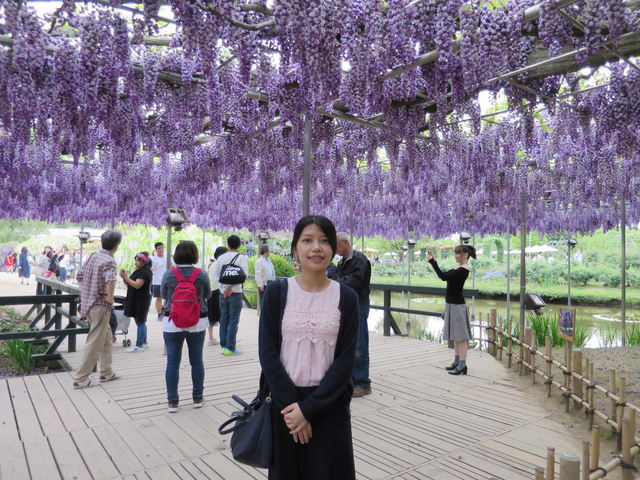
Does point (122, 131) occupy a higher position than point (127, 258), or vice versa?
point (122, 131)

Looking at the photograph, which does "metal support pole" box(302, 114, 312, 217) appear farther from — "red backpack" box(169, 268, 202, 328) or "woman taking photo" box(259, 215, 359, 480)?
"woman taking photo" box(259, 215, 359, 480)

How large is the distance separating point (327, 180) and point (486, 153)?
2931 millimetres

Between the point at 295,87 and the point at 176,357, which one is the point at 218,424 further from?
the point at 295,87

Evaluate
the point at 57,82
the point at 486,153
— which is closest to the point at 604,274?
the point at 486,153

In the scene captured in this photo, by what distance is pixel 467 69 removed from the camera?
287 centimetres

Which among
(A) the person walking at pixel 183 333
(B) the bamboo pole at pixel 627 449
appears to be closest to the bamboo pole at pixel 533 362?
(B) the bamboo pole at pixel 627 449

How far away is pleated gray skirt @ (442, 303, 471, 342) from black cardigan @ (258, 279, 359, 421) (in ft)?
9.45

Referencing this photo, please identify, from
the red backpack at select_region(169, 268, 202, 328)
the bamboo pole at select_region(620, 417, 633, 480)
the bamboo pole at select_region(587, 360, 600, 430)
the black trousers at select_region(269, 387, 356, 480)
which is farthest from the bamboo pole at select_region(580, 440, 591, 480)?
the red backpack at select_region(169, 268, 202, 328)

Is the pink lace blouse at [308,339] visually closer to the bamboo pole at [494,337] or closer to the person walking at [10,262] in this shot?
the bamboo pole at [494,337]

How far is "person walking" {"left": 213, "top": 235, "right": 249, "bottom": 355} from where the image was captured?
15.4 ft

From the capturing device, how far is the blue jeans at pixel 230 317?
15.5 ft

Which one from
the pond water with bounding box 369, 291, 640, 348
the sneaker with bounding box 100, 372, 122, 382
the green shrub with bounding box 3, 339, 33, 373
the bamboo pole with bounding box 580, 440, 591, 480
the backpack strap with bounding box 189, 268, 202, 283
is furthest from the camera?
the pond water with bounding box 369, 291, 640, 348

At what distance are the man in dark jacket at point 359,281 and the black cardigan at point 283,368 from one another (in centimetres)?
164

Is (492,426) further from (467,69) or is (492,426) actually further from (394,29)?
(394,29)
